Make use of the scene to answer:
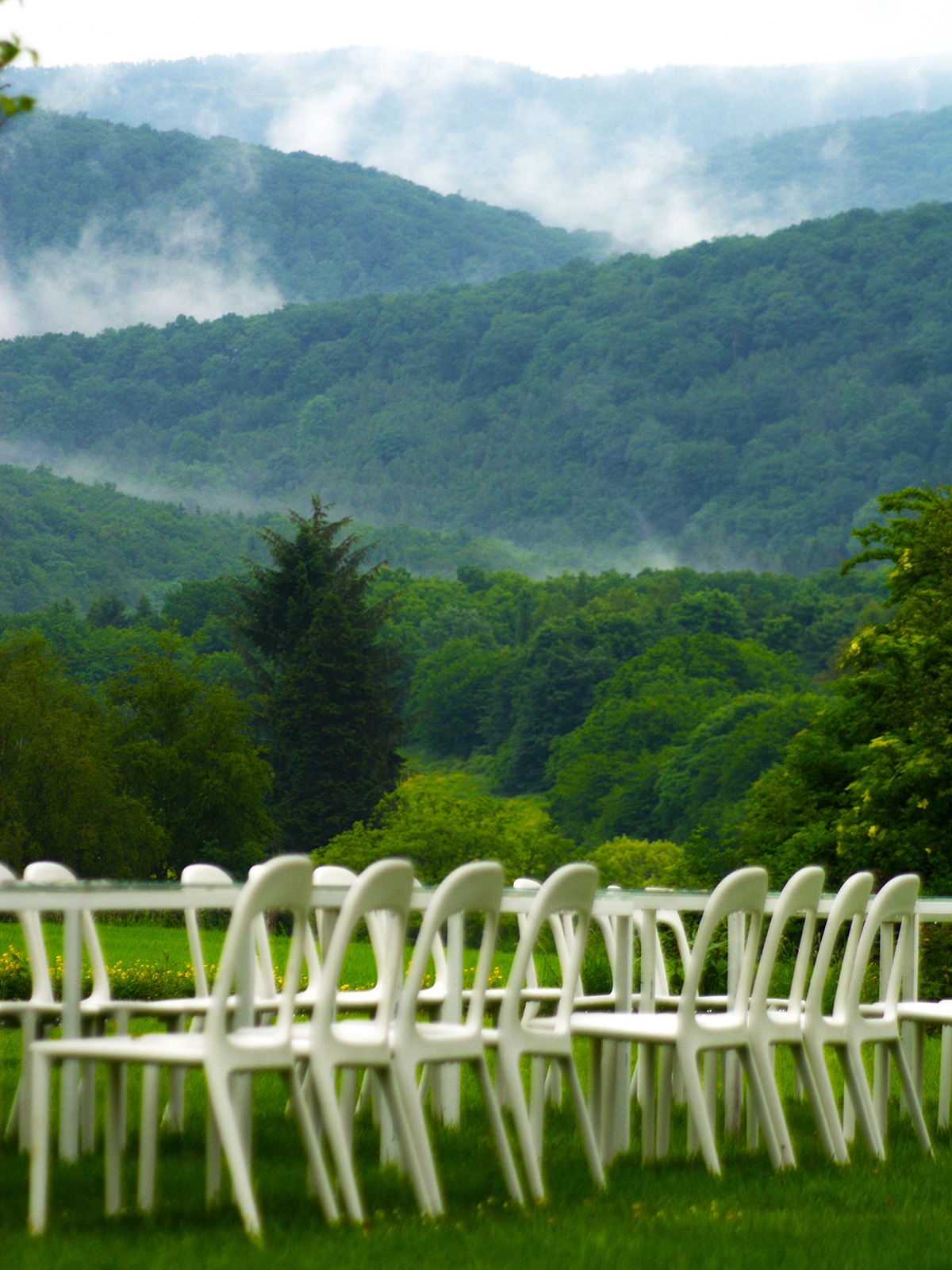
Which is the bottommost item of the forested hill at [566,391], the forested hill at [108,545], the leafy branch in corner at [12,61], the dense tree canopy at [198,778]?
the dense tree canopy at [198,778]

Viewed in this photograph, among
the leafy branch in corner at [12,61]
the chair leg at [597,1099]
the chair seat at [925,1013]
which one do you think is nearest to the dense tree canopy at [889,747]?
the chair seat at [925,1013]

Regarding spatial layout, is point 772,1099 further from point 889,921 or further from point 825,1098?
point 889,921

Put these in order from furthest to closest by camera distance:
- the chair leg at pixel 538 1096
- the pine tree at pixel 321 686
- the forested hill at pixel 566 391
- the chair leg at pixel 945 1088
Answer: the forested hill at pixel 566 391 < the pine tree at pixel 321 686 < the chair leg at pixel 945 1088 < the chair leg at pixel 538 1096

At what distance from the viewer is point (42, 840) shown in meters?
51.3

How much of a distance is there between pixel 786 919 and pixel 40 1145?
2427mm

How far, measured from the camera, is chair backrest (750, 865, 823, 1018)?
5.25 m

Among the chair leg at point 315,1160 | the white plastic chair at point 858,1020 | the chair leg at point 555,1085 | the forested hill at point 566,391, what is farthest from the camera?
the forested hill at point 566,391

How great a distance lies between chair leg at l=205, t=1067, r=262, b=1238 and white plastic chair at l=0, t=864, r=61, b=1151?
4.69 ft

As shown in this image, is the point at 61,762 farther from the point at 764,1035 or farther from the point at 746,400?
the point at 746,400

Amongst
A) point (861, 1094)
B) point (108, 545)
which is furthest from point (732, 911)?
point (108, 545)

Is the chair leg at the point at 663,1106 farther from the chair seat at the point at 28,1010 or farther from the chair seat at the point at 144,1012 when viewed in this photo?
the chair seat at the point at 28,1010

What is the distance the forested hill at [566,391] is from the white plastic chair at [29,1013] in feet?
451

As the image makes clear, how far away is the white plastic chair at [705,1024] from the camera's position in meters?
5.03

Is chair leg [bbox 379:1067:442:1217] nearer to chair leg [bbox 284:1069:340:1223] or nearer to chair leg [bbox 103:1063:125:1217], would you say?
chair leg [bbox 284:1069:340:1223]
